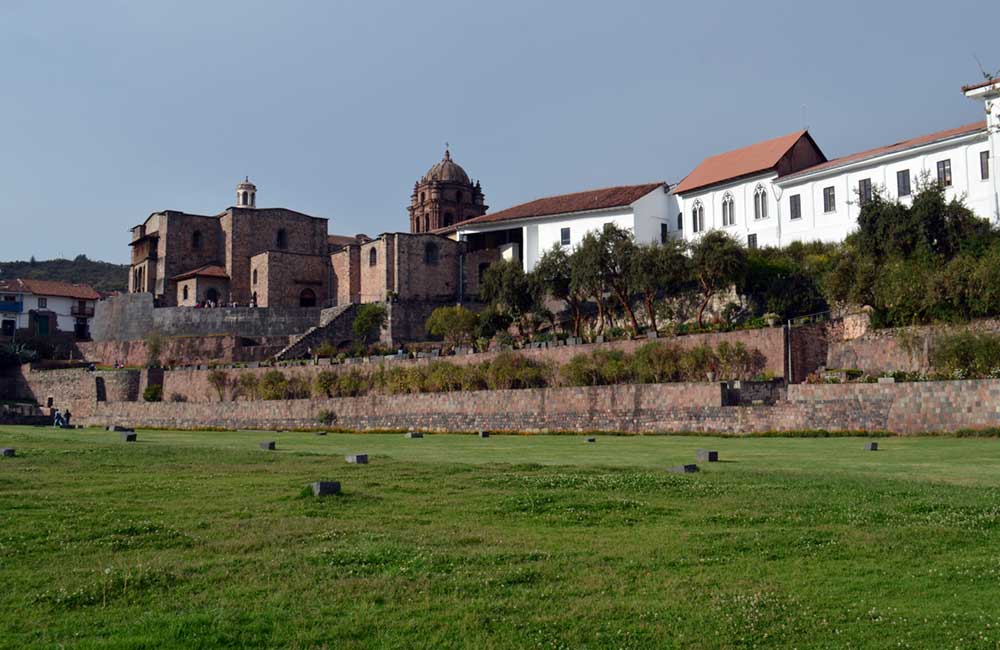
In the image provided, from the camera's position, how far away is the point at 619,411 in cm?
3691

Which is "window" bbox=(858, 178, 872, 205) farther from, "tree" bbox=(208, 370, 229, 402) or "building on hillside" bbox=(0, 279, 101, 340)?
"building on hillside" bbox=(0, 279, 101, 340)

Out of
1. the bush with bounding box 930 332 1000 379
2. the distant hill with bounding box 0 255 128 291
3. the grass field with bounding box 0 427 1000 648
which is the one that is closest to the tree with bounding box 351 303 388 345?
the bush with bounding box 930 332 1000 379

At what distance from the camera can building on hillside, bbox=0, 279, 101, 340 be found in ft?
272

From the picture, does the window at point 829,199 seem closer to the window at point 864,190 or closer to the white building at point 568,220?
the window at point 864,190

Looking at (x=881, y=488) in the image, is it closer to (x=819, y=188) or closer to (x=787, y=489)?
(x=787, y=489)

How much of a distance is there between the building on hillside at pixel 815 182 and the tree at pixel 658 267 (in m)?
8.76

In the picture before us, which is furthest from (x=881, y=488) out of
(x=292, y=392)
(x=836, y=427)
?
(x=292, y=392)

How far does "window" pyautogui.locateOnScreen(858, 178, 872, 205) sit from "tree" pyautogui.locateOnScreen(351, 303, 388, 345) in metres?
29.6

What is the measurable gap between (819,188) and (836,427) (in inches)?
999

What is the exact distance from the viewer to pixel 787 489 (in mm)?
13234

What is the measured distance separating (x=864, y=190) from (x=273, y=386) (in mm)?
31613

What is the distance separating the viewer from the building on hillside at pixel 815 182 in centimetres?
4475

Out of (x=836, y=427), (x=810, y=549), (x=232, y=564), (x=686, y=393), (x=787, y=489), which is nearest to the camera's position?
(x=232, y=564)

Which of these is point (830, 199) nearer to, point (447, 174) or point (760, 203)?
Answer: point (760, 203)
